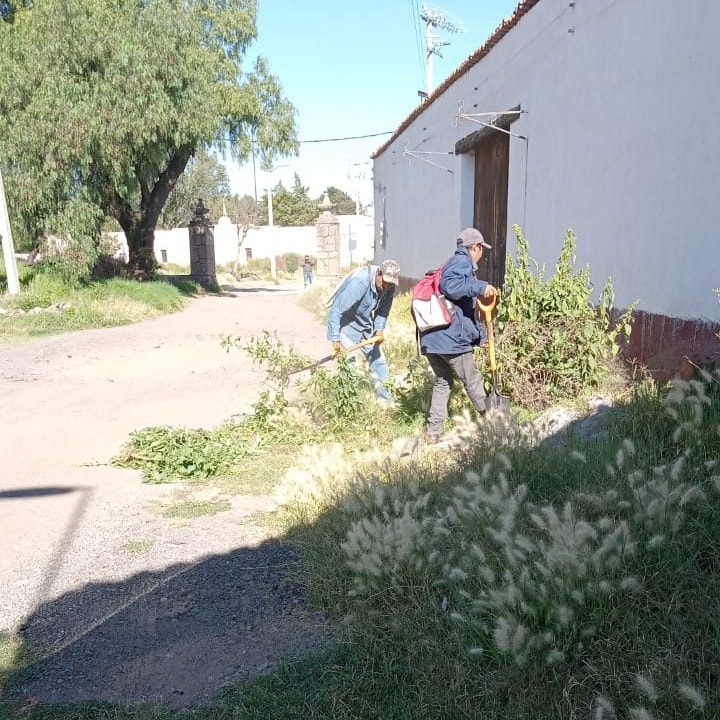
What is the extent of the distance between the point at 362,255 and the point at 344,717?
4446cm

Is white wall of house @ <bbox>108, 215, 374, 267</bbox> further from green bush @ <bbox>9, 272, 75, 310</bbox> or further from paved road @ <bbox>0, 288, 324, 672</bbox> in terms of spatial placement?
paved road @ <bbox>0, 288, 324, 672</bbox>

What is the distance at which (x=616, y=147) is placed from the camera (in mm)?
6418

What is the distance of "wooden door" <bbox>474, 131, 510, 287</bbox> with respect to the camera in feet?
32.8

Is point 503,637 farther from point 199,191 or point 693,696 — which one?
point 199,191

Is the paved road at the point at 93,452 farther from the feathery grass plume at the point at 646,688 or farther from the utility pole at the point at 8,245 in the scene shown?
the utility pole at the point at 8,245

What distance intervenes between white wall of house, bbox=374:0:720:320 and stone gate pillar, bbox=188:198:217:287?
1801 centimetres

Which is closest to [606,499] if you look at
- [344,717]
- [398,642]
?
[398,642]

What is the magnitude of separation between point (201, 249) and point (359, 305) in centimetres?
2148

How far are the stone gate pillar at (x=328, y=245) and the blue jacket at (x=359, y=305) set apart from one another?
18980 millimetres

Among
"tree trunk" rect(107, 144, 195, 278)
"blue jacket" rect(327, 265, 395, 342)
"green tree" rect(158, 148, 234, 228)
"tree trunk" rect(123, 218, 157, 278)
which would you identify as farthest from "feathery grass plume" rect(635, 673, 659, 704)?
"green tree" rect(158, 148, 234, 228)

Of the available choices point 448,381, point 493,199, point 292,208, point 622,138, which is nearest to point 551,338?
point 448,381

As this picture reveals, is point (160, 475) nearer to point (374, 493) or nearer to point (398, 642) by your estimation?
point (374, 493)

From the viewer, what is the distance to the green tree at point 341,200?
86338 millimetres

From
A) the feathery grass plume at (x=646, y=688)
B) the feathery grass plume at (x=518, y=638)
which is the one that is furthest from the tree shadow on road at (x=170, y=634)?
the feathery grass plume at (x=646, y=688)
